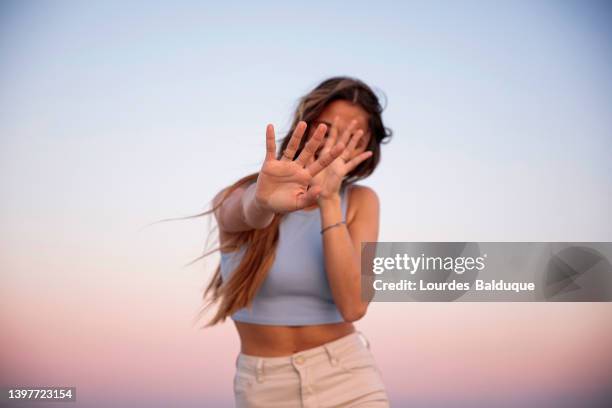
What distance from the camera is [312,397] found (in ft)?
5.25

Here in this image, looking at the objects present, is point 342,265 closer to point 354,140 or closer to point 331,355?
point 331,355

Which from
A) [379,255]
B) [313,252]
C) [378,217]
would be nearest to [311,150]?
[313,252]

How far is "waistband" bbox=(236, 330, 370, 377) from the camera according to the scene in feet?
5.35

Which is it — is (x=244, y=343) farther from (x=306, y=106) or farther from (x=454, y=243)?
(x=454, y=243)

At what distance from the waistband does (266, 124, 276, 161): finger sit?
0.58 meters

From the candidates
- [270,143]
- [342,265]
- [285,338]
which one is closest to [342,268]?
[342,265]

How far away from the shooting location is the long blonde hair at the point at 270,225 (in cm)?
168

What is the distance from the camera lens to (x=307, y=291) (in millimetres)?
1684

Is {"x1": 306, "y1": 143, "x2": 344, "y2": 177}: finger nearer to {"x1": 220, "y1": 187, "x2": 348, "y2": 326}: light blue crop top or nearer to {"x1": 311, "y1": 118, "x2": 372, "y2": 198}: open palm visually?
Result: {"x1": 311, "y1": 118, "x2": 372, "y2": 198}: open palm

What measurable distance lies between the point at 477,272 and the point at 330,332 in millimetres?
807

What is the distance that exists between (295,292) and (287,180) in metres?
0.48

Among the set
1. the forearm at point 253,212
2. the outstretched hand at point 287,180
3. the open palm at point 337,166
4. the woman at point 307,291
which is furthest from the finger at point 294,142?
the open palm at point 337,166

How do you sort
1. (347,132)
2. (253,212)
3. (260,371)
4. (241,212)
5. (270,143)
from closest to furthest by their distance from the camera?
(270,143) → (253,212) → (241,212) → (260,371) → (347,132)

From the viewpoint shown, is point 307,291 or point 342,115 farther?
point 342,115
